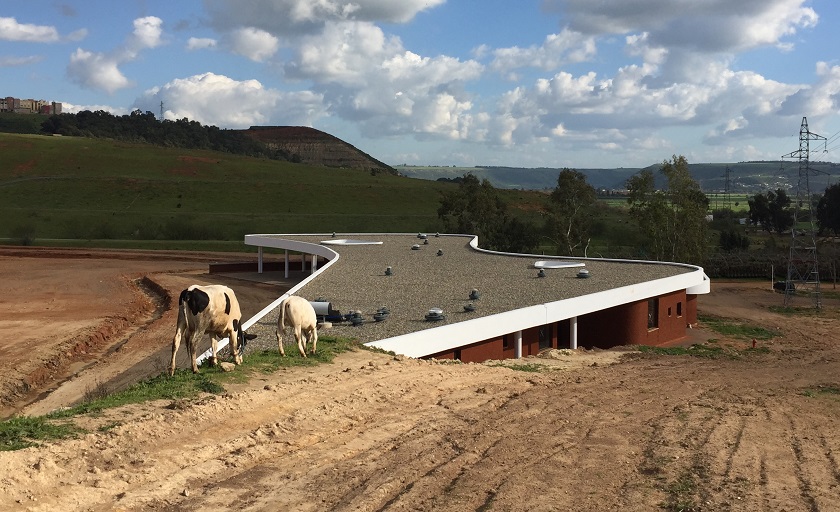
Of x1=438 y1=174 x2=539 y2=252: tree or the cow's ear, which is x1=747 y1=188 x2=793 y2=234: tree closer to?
x1=438 y1=174 x2=539 y2=252: tree

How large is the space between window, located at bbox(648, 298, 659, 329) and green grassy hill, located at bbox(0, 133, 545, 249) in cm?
5275

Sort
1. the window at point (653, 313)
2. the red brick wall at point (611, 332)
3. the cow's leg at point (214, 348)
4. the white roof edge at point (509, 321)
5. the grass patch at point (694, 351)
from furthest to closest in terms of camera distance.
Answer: the window at point (653, 313)
the grass patch at point (694, 351)
the red brick wall at point (611, 332)
the white roof edge at point (509, 321)
the cow's leg at point (214, 348)

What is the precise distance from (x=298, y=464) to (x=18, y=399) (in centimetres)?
1597

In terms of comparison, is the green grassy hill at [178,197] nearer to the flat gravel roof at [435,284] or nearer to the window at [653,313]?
the flat gravel roof at [435,284]

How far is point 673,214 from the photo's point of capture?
55938mm

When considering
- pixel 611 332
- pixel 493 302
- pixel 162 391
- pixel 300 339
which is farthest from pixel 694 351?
pixel 162 391

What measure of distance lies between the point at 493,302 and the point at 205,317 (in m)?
12.8

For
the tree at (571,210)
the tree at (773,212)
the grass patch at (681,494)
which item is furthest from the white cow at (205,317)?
the tree at (773,212)

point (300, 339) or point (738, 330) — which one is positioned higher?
point (300, 339)

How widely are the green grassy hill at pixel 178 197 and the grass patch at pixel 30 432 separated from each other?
66.2 m

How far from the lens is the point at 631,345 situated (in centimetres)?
2781

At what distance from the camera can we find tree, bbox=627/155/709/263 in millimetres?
55344

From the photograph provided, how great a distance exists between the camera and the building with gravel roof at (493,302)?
20875 millimetres

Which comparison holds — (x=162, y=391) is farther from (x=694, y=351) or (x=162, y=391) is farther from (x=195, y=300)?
(x=694, y=351)
